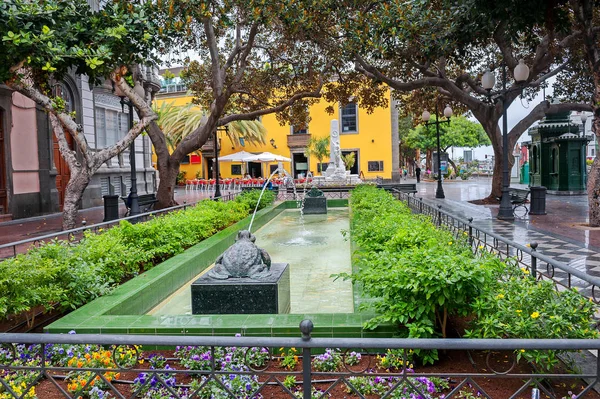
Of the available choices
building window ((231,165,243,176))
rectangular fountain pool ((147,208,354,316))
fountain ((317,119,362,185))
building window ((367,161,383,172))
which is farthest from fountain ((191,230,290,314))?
building window ((231,165,243,176))

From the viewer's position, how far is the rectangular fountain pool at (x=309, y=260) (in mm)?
6633

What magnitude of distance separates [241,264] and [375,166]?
37396mm

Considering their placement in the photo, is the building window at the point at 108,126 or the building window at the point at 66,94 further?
the building window at the point at 108,126

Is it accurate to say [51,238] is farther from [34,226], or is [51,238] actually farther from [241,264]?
[241,264]

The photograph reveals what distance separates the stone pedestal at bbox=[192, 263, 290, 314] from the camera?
18.0ft


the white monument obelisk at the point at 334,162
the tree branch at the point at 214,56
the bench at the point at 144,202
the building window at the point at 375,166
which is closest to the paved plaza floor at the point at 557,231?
the tree branch at the point at 214,56

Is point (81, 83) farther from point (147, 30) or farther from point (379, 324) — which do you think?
point (379, 324)

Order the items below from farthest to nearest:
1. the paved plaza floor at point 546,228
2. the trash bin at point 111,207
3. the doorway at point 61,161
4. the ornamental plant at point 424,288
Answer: the doorway at point 61,161
the trash bin at point 111,207
the paved plaza floor at point 546,228
the ornamental plant at point 424,288

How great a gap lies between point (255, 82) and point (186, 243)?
11.5 meters

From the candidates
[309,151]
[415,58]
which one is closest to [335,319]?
[415,58]

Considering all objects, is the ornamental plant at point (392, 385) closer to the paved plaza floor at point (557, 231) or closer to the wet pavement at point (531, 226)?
the paved plaza floor at point (557, 231)

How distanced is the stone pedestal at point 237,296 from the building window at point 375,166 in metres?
37.4

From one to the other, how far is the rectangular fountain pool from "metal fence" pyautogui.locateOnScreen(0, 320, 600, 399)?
6.37ft

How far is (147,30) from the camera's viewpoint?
33.9 ft
